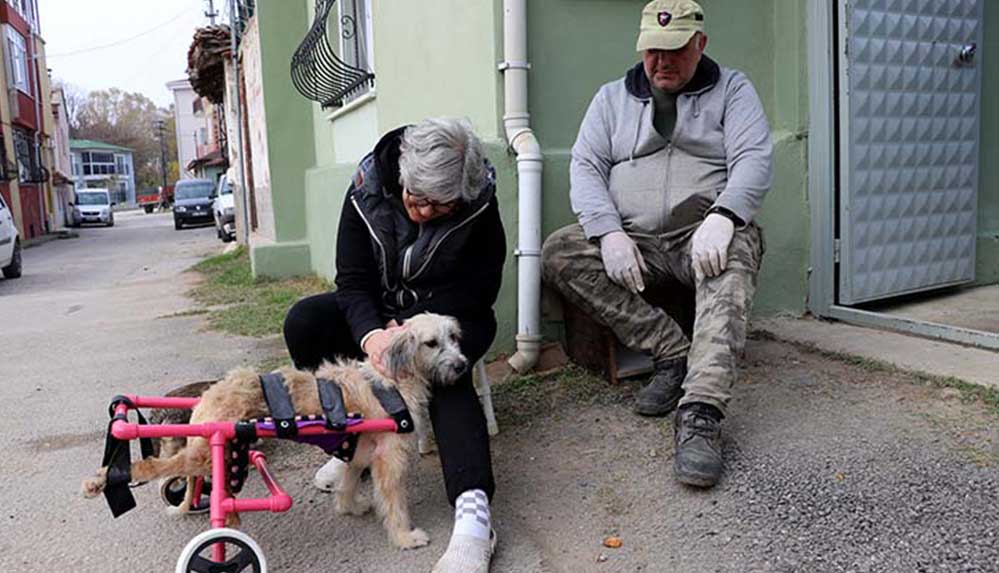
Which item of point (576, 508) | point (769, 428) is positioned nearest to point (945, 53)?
point (769, 428)

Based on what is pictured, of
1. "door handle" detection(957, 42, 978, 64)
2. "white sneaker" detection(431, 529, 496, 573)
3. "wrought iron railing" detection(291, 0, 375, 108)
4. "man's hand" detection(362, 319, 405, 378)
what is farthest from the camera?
Answer: "wrought iron railing" detection(291, 0, 375, 108)

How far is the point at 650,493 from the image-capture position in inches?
101

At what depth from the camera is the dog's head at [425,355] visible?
2.35 m

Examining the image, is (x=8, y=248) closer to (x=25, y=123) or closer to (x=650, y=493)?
(x=650, y=493)

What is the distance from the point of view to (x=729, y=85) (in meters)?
3.14

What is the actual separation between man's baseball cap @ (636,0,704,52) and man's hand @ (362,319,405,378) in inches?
56.8

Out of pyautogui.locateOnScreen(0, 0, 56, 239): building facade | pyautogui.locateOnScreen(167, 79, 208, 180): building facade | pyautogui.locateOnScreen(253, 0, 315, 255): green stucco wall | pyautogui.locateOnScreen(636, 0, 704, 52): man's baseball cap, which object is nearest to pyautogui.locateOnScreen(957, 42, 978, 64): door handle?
pyautogui.locateOnScreen(636, 0, 704, 52): man's baseball cap

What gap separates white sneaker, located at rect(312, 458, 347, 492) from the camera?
2.74 metres

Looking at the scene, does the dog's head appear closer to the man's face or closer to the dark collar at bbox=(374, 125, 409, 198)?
the dark collar at bbox=(374, 125, 409, 198)

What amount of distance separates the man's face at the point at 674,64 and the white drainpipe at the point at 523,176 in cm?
75

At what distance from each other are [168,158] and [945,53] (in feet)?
291

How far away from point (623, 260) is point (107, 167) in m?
78.7

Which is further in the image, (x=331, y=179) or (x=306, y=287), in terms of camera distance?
(x=306, y=287)

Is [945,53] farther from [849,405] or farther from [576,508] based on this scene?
[576,508]
